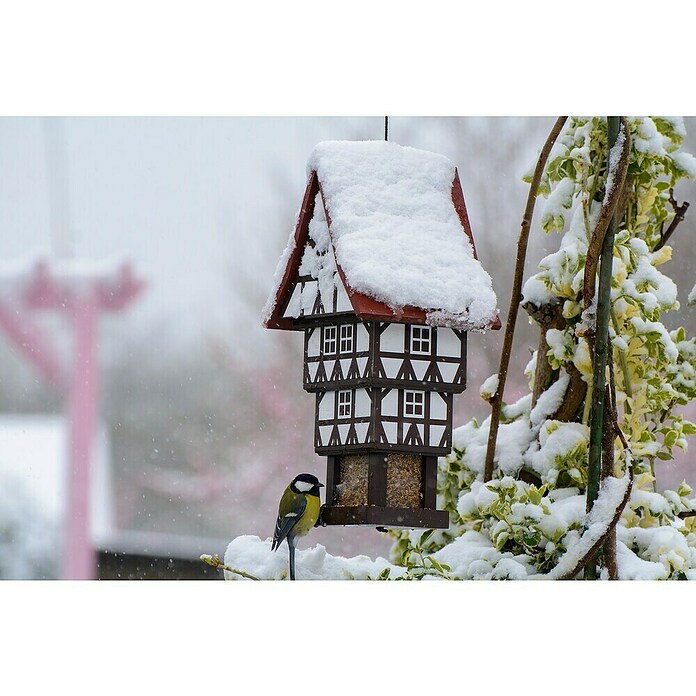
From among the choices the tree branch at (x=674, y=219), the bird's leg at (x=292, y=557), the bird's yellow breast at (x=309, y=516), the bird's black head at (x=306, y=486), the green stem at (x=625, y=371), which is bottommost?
the bird's leg at (x=292, y=557)

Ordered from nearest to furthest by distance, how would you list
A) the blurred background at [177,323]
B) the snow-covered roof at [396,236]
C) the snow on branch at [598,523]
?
the snow-covered roof at [396,236] → the snow on branch at [598,523] → the blurred background at [177,323]

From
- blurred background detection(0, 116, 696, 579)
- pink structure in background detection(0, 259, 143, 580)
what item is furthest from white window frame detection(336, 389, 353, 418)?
pink structure in background detection(0, 259, 143, 580)

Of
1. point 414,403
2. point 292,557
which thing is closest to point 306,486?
point 292,557

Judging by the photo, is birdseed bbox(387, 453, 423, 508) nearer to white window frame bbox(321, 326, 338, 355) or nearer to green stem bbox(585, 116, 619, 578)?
white window frame bbox(321, 326, 338, 355)

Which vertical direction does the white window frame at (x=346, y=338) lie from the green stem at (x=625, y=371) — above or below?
above

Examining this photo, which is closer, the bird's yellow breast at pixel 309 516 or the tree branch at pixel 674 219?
the bird's yellow breast at pixel 309 516

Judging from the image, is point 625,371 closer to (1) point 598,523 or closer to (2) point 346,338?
(1) point 598,523

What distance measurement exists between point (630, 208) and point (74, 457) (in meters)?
1.73

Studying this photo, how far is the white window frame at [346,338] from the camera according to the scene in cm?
191

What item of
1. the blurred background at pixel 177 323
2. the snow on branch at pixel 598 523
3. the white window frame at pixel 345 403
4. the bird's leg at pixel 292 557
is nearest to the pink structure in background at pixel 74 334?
the blurred background at pixel 177 323

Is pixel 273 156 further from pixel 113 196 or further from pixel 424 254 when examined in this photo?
pixel 424 254

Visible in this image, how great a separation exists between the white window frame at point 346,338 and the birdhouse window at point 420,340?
101 millimetres

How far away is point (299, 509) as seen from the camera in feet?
6.44

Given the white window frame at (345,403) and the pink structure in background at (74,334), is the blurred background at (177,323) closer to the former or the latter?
the pink structure in background at (74,334)
